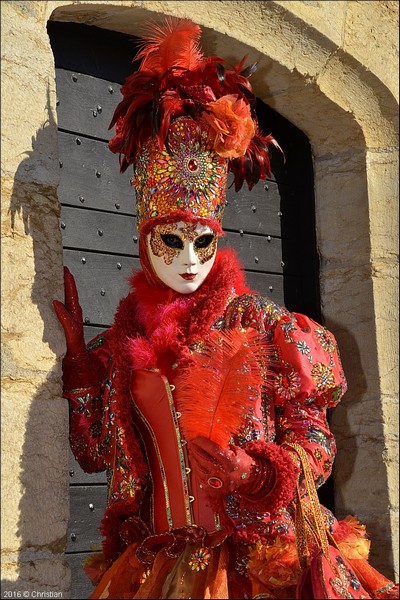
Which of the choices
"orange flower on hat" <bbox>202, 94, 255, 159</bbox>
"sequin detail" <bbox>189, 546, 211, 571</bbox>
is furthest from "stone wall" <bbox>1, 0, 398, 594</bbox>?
"orange flower on hat" <bbox>202, 94, 255, 159</bbox>

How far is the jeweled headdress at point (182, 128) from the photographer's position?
304cm

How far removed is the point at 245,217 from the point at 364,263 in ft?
1.47

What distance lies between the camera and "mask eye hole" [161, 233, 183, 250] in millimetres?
3057

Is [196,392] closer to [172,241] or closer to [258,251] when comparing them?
[172,241]

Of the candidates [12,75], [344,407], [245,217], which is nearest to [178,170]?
[12,75]

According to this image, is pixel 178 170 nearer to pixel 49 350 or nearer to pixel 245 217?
pixel 49 350

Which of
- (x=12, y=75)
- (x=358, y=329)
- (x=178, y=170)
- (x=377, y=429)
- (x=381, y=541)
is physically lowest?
(x=381, y=541)

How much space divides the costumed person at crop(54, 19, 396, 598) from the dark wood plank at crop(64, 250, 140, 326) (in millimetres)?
265

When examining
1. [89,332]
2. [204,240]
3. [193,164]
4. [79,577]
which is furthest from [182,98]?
[79,577]

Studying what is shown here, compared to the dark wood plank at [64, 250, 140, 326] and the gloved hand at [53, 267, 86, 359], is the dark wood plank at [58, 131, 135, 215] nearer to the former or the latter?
the dark wood plank at [64, 250, 140, 326]

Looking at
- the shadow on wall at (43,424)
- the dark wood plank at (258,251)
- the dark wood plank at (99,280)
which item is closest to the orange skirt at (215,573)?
the shadow on wall at (43,424)

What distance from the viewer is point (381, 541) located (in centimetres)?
365

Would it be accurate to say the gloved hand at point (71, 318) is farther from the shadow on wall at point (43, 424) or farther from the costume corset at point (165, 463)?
the costume corset at point (165, 463)

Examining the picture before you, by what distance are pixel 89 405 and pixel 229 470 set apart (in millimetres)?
588
